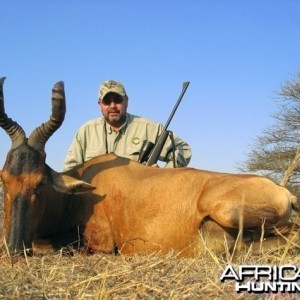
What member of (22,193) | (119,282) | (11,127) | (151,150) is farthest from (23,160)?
(151,150)

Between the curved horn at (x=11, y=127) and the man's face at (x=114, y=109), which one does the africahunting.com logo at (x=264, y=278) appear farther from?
the man's face at (x=114, y=109)

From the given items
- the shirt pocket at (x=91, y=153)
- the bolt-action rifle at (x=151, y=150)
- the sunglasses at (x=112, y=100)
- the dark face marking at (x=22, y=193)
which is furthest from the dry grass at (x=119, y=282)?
the sunglasses at (x=112, y=100)

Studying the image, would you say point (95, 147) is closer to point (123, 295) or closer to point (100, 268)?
point (100, 268)

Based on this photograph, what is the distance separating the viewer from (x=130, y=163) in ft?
18.3

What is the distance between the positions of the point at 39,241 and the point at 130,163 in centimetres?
124

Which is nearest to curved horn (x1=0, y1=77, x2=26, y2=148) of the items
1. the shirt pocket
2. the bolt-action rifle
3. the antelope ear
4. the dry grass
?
the antelope ear

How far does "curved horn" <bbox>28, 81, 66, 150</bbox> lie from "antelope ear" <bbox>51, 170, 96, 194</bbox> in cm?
34

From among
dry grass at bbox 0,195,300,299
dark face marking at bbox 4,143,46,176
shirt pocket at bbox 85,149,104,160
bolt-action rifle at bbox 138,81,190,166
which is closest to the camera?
dry grass at bbox 0,195,300,299

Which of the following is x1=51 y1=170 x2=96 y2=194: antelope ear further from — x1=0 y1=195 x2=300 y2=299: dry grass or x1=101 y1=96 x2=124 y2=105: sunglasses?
x1=101 y1=96 x2=124 y2=105: sunglasses

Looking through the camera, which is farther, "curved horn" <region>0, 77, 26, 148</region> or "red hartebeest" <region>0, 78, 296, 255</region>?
"curved horn" <region>0, 77, 26, 148</region>

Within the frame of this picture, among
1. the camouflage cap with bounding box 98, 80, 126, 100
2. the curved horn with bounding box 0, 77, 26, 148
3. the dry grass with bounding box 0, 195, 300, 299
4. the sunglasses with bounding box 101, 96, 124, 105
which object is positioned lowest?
the dry grass with bounding box 0, 195, 300, 299

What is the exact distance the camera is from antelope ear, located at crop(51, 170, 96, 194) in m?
5.01

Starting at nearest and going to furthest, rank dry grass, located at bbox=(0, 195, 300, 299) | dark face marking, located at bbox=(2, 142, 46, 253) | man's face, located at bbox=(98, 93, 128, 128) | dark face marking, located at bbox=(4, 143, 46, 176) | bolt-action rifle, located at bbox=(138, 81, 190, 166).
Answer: dry grass, located at bbox=(0, 195, 300, 299)
dark face marking, located at bbox=(2, 142, 46, 253)
dark face marking, located at bbox=(4, 143, 46, 176)
bolt-action rifle, located at bbox=(138, 81, 190, 166)
man's face, located at bbox=(98, 93, 128, 128)

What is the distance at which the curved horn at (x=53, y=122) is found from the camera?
4852 millimetres
